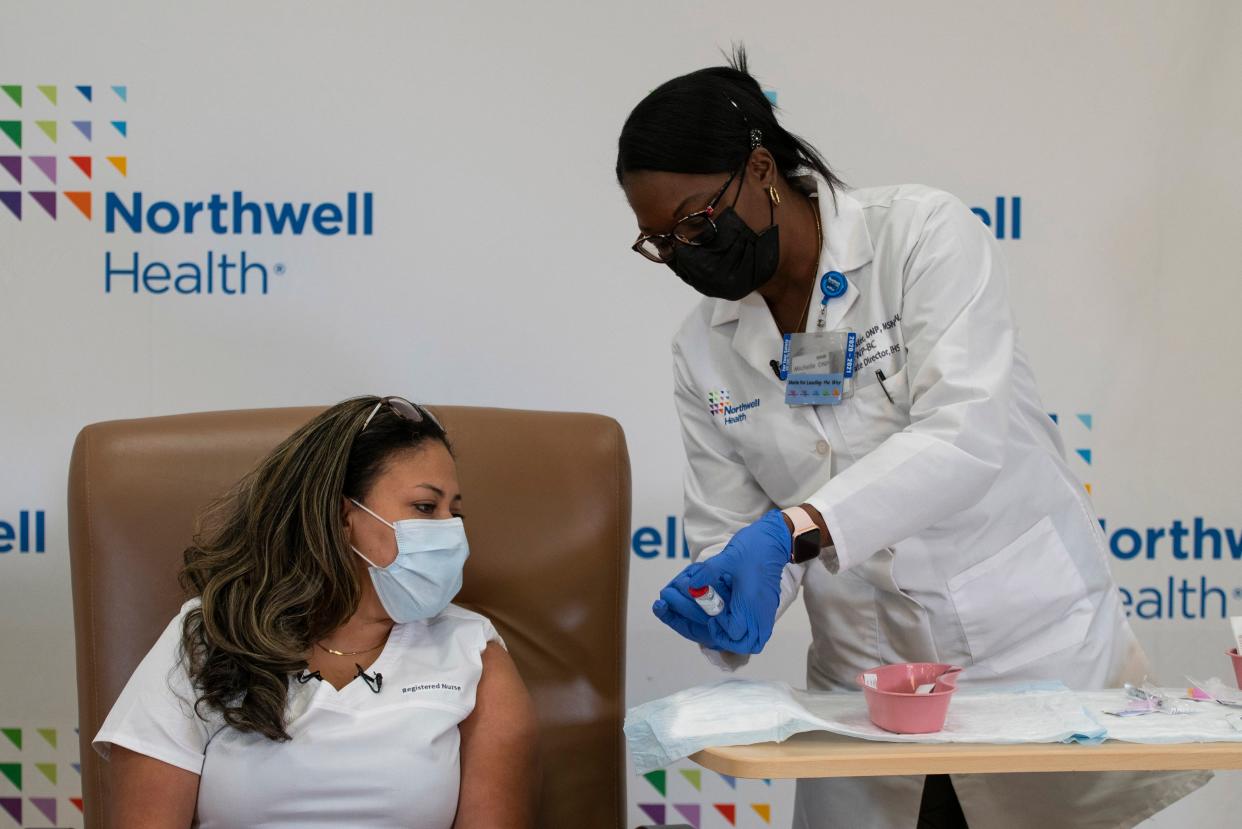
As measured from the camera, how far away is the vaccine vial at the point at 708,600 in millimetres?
1431

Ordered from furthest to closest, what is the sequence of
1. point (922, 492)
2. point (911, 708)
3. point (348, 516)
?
1. point (348, 516)
2. point (922, 492)
3. point (911, 708)

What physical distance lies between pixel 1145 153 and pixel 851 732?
1853 millimetres

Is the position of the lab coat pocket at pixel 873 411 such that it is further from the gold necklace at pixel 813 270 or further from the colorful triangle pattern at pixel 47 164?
the colorful triangle pattern at pixel 47 164

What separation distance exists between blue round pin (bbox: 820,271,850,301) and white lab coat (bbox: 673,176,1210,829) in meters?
0.01

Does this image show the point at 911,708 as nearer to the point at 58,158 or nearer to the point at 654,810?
the point at 654,810

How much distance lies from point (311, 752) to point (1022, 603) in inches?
40.0

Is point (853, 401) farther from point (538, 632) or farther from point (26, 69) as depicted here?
point (26, 69)

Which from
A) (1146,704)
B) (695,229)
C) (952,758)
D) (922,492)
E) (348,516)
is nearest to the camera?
(952,758)

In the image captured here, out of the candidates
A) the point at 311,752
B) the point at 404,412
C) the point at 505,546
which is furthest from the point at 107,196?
the point at 311,752

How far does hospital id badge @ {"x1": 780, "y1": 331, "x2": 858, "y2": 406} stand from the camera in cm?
168

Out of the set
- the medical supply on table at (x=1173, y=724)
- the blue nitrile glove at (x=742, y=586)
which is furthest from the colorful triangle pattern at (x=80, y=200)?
the medical supply on table at (x=1173, y=724)

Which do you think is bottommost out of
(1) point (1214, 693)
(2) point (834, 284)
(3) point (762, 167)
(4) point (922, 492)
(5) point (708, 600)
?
(1) point (1214, 693)

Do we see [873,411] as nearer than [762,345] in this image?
Yes

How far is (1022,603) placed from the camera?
5.54 feet
